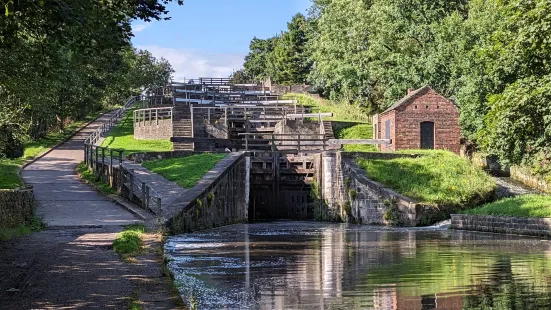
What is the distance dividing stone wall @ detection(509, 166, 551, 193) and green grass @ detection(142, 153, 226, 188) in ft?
56.4

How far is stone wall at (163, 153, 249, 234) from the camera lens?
22266 millimetres

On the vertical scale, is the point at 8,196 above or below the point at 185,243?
above

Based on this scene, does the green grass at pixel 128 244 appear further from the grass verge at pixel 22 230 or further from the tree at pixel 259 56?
the tree at pixel 259 56

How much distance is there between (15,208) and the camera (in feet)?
66.6

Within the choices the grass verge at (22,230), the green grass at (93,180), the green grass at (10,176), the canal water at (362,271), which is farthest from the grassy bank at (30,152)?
the canal water at (362,271)

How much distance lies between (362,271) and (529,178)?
30.9m

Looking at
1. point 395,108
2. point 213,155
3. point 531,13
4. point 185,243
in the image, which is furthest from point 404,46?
point 185,243

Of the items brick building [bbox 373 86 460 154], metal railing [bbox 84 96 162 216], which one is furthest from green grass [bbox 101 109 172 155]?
brick building [bbox 373 86 460 154]

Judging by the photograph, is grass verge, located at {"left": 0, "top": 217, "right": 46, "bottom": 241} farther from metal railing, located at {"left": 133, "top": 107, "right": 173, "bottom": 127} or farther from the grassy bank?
metal railing, located at {"left": 133, "top": 107, "right": 173, "bottom": 127}

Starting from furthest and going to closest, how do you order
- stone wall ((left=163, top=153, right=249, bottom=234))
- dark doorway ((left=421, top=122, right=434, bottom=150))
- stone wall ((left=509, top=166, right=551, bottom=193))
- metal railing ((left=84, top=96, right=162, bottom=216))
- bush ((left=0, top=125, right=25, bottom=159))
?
dark doorway ((left=421, top=122, right=434, bottom=150)) → stone wall ((left=509, top=166, right=551, bottom=193)) → bush ((left=0, top=125, right=25, bottom=159)) → metal railing ((left=84, top=96, right=162, bottom=216)) → stone wall ((left=163, top=153, right=249, bottom=234))

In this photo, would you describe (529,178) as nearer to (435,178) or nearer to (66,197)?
(435,178)

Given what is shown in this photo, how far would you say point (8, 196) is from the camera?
2008 cm

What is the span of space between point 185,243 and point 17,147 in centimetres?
3046

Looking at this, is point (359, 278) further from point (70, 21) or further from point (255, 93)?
point (255, 93)
